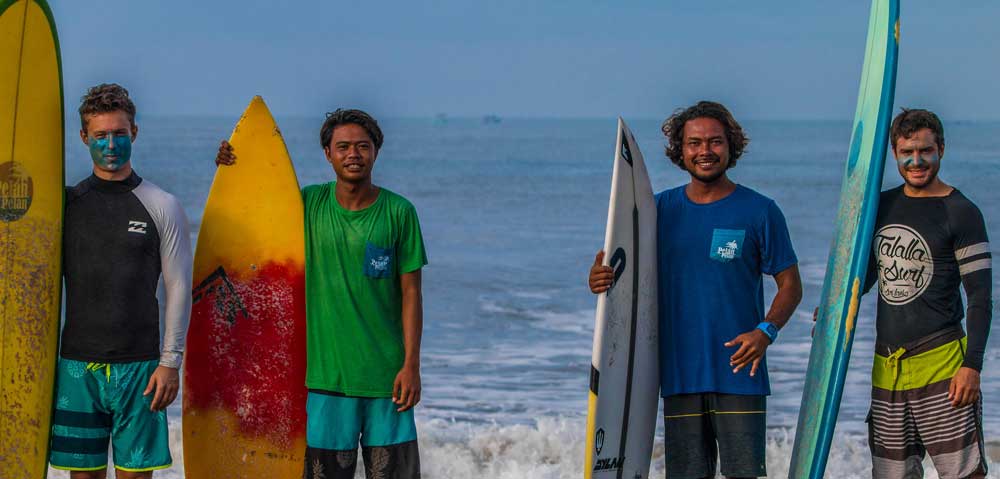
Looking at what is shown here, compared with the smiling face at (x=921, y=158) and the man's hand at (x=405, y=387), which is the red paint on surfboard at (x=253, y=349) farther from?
the smiling face at (x=921, y=158)

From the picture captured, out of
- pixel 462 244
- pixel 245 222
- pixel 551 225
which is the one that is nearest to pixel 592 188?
pixel 551 225

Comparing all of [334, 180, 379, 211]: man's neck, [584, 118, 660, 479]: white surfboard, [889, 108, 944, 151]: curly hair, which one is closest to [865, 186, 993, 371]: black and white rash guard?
[889, 108, 944, 151]: curly hair

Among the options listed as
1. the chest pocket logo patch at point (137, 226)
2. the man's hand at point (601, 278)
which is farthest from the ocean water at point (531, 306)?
the man's hand at point (601, 278)

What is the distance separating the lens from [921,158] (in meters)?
3.78

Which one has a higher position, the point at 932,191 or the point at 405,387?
the point at 932,191

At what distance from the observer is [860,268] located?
150 inches

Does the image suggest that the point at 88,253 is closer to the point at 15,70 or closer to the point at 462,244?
the point at 15,70

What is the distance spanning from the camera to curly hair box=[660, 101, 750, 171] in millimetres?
3953

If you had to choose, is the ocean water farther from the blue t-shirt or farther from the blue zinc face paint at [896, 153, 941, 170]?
the blue zinc face paint at [896, 153, 941, 170]

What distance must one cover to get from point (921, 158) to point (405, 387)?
1660 mm

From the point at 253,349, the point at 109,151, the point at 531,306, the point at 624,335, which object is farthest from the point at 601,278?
the point at 531,306

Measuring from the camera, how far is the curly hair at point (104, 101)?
3900mm

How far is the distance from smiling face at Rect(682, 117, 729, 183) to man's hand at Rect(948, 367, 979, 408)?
894 mm

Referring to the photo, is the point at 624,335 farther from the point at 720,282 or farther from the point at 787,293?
the point at 787,293
